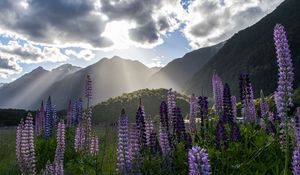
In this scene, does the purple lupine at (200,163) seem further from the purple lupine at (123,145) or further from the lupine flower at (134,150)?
the lupine flower at (134,150)

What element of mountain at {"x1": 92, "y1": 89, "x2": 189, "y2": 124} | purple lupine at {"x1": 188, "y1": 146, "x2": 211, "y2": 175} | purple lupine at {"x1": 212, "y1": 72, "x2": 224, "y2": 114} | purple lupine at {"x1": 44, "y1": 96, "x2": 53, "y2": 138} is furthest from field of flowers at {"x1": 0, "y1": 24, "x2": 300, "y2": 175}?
mountain at {"x1": 92, "y1": 89, "x2": 189, "y2": 124}

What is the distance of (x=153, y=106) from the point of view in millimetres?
55312

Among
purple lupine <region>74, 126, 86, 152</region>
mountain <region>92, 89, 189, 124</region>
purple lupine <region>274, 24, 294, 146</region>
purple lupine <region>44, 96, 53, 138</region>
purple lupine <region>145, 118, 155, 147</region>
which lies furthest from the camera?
mountain <region>92, 89, 189, 124</region>

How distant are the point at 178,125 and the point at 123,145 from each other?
264cm

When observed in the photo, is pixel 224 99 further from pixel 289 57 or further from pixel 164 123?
pixel 289 57

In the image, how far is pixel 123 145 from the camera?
6746mm

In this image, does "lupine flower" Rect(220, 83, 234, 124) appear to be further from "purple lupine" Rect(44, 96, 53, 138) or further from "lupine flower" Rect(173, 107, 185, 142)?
"purple lupine" Rect(44, 96, 53, 138)

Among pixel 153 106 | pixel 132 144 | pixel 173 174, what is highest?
pixel 153 106

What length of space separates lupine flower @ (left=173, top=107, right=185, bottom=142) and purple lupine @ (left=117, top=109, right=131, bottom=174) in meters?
2.51

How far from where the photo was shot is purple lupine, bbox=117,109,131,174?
21.6 ft

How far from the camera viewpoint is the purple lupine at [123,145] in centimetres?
660

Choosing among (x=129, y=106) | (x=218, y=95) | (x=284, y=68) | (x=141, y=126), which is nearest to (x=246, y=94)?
(x=218, y=95)

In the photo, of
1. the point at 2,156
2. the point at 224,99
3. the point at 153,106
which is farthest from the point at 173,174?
the point at 153,106

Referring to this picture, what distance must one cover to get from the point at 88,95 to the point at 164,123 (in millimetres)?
4112
